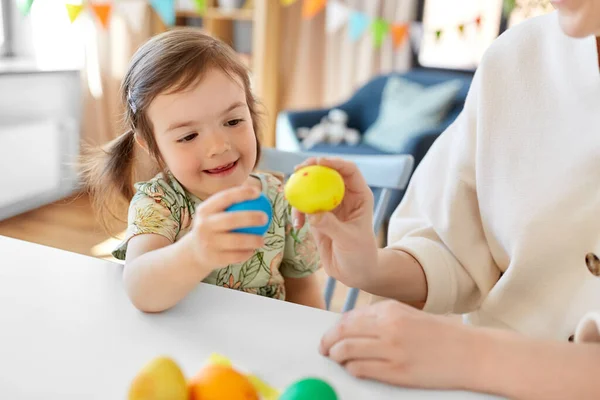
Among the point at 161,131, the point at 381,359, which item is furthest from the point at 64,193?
the point at 381,359

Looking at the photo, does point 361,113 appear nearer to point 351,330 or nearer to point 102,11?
point 102,11

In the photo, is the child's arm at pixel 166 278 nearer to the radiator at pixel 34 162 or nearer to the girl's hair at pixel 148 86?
the girl's hair at pixel 148 86

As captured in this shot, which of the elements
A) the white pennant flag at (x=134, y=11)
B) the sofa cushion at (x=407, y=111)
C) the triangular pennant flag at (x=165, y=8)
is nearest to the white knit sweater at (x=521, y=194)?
the sofa cushion at (x=407, y=111)

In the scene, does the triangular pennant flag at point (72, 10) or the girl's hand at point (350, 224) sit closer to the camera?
the girl's hand at point (350, 224)

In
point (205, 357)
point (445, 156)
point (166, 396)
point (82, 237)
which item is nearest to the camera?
point (166, 396)

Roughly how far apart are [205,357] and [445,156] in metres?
0.48

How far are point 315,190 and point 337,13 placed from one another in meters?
3.13

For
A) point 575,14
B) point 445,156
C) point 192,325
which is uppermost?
point 575,14

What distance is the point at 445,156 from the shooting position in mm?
819

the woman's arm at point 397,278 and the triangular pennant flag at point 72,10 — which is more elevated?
the triangular pennant flag at point 72,10

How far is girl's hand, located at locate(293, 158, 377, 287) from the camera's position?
652mm

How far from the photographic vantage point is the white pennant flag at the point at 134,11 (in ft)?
12.0

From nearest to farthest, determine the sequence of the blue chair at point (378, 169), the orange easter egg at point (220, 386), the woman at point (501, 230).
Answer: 1. the orange easter egg at point (220, 386)
2. the woman at point (501, 230)
3. the blue chair at point (378, 169)

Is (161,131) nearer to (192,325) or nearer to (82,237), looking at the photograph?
(192,325)
